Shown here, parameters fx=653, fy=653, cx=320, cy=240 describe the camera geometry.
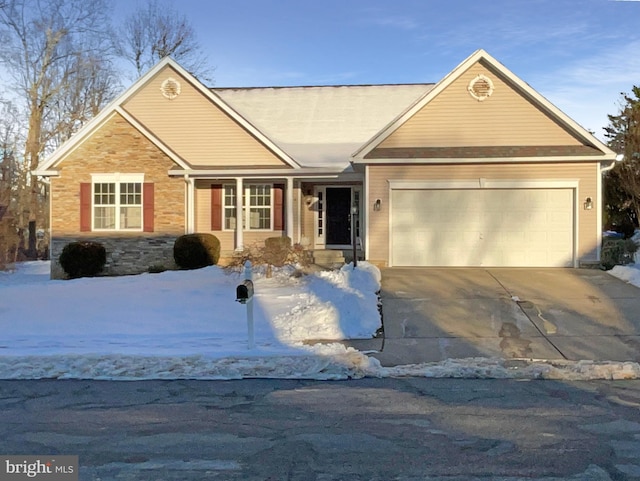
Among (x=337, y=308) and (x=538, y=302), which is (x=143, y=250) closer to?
(x=337, y=308)

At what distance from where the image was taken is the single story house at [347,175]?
58.5 feet

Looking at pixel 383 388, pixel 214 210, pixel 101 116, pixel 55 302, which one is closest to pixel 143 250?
pixel 214 210

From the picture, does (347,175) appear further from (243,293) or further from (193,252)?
(243,293)

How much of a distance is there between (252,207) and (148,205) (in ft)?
11.3

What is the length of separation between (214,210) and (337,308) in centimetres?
1086

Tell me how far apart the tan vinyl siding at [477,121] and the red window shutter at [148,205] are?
7.62m

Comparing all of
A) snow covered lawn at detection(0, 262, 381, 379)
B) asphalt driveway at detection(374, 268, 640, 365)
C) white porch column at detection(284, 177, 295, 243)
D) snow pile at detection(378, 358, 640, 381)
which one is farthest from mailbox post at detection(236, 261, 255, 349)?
white porch column at detection(284, 177, 295, 243)

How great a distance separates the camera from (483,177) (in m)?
18.0

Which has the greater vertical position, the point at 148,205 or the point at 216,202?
the point at 216,202

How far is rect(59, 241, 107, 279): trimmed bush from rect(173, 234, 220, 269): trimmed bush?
248cm

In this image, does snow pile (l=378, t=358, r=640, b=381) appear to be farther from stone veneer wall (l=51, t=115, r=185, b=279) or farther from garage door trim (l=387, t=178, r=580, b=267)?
stone veneer wall (l=51, t=115, r=185, b=279)

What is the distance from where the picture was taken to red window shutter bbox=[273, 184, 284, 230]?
21.8 m

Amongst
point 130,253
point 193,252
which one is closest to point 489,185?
point 193,252

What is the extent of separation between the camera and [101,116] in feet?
67.9
